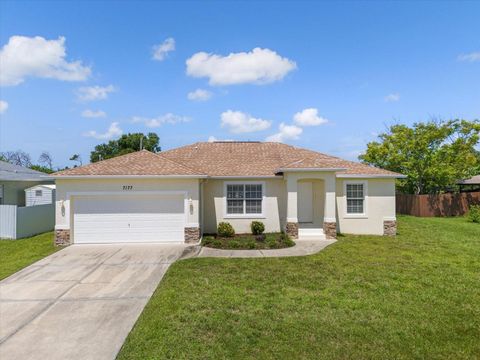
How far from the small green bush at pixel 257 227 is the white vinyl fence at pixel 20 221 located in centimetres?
1155

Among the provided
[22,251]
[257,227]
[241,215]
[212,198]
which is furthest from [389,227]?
[22,251]

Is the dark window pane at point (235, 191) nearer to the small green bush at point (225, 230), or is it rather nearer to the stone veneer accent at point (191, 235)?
the small green bush at point (225, 230)

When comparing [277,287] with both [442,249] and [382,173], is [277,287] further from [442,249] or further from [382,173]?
[382,173]

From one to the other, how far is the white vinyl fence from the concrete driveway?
4.97 metres

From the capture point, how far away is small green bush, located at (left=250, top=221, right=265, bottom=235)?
48.8 ft

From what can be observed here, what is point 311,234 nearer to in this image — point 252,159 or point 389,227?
point 389,227

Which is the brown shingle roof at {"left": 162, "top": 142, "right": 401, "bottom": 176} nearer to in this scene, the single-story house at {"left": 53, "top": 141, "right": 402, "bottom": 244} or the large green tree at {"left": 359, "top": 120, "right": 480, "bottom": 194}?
the single-story house at {"left": 53, "top": 141, "right": 402, "bottom": 244}

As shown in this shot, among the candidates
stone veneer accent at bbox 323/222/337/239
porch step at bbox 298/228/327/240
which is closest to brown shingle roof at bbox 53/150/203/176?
porch step at bbox 298/228/327/240

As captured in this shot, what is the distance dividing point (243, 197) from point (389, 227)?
7656mm

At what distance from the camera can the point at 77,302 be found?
7.06 meters

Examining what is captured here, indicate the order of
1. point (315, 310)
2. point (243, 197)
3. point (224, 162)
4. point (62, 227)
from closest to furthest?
point (315, 310), point (62, 227), point (243, 197), point (224, 162)

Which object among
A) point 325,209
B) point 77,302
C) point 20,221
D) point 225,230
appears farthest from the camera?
point 20,221

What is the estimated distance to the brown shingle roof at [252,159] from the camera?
49.8 feet

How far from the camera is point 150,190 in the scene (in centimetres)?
1334
